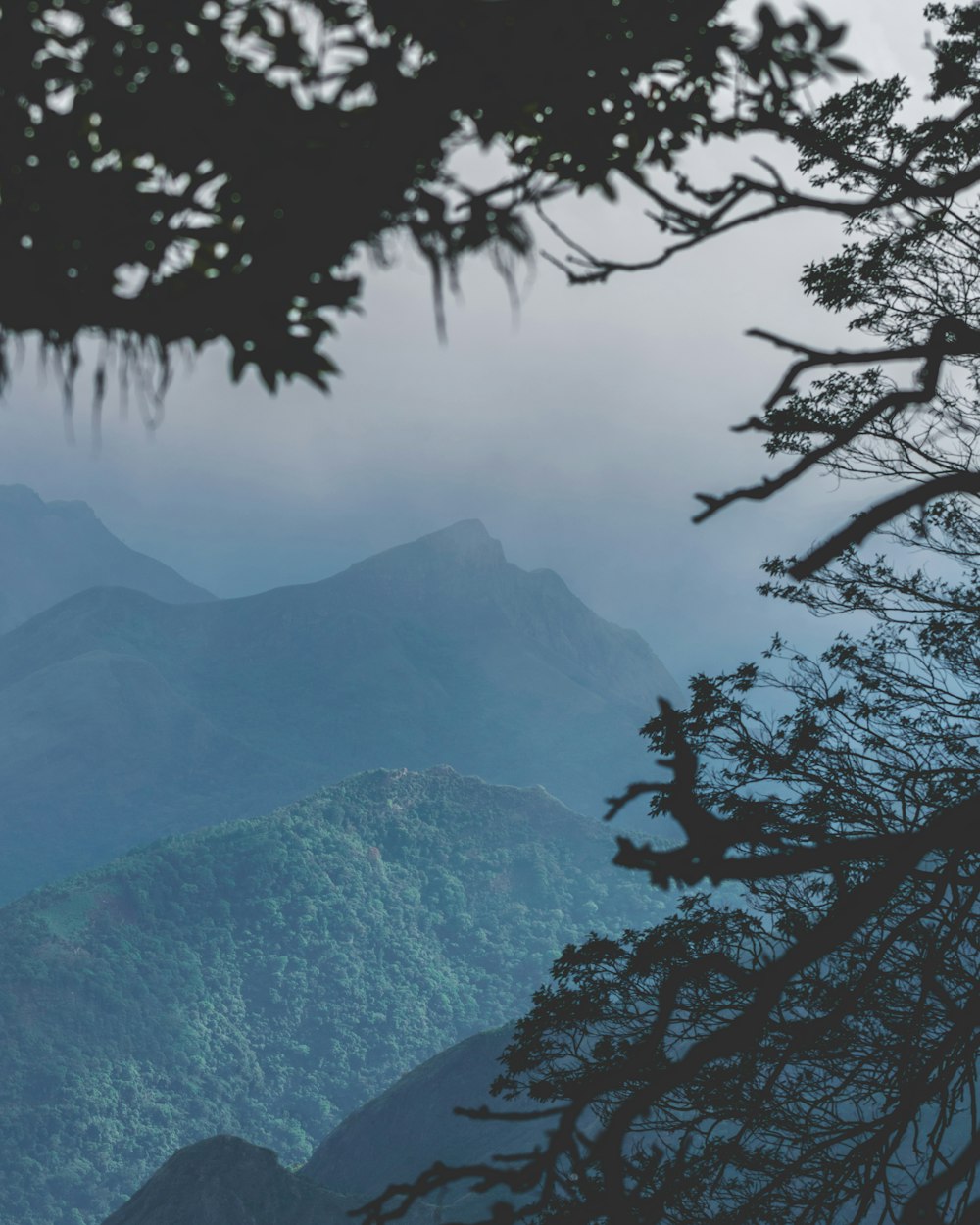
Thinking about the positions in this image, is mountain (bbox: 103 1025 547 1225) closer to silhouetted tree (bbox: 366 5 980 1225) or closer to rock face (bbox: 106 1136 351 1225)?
rock face (bbox: 106 1136 351 1225)

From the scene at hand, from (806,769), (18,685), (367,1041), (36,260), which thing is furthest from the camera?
(18,685)

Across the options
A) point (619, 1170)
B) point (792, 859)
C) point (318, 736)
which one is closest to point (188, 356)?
point (792, 859)

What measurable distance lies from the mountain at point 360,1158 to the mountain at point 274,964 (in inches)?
103

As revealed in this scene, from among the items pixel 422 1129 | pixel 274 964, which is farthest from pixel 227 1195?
pixel 274 964

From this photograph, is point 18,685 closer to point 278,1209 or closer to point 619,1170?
point 278,1209

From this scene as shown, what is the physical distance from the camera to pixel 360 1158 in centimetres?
5775

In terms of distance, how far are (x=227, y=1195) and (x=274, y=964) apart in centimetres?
5969

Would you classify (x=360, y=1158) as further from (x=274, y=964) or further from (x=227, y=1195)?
(x=274, y=964)

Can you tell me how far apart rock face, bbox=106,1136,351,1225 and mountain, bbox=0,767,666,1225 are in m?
17.9

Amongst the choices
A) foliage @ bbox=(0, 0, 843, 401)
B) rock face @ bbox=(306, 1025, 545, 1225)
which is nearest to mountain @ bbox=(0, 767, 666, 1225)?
rock face @ bbox=(306, 1025, 545, 1225)

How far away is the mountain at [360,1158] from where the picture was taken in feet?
135

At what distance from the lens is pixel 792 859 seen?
2.33 meters

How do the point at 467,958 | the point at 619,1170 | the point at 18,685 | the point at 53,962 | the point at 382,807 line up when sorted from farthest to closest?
the point at 18,685
the point at 382,807
the point at 467,958
the point at 53,962
the point at 619,1170

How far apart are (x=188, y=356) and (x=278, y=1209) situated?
155 feet
